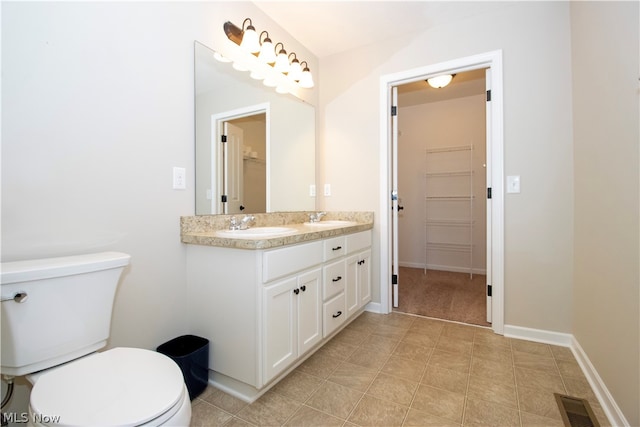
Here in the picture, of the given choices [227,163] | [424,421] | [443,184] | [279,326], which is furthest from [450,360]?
[443,184]

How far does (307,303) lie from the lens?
163 cm

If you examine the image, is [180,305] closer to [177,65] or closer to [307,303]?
[307,303]

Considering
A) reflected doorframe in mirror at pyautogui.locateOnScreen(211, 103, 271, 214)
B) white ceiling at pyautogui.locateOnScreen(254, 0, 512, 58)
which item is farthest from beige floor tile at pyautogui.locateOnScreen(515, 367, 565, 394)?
white ceiling at pyautogui.locateOnScreen(254, 0, 512, 58)

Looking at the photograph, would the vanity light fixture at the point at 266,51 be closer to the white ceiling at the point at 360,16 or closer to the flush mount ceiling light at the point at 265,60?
the flush mount ceiling light at the point at 265,60

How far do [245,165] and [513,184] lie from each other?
1.86 metres

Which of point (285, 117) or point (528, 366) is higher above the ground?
point (285, 117)

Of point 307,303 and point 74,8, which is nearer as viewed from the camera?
point 74,8

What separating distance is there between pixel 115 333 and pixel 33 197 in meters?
0.65

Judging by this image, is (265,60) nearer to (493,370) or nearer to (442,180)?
(493,370)

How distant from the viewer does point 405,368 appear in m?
1.67

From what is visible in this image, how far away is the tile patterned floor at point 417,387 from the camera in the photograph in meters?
1.28

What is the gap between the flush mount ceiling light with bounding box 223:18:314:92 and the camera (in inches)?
72.5

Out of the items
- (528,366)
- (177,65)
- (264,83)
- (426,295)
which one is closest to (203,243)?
(177,65)

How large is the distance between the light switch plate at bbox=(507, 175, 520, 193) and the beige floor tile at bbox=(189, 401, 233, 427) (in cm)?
216
